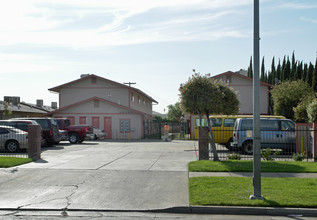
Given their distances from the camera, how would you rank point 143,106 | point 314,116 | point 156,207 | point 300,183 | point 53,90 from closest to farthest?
point 156,207 → point 300,183 → point 314,116 → point 53,90 → point 143,106

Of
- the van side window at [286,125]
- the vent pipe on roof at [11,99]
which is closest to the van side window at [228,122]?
the van side window at [286,125]

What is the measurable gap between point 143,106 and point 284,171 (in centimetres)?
3846

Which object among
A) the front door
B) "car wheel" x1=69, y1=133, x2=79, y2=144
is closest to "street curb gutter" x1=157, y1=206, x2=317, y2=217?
"car wheel" x1=69, y1=133, x2=79, y2=144

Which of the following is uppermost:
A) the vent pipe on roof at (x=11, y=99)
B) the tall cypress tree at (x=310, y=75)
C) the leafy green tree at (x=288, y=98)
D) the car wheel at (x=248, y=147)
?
the tall cypress tree at (x=310, y=75)

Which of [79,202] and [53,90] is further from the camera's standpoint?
[53,90]

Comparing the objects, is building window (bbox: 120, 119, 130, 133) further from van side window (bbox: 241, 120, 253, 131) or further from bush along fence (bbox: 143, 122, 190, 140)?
van side window (bbox: 241, 120, 253, 131)

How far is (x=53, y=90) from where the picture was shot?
42.5 m

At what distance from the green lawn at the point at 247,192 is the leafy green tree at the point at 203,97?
4.76 meters

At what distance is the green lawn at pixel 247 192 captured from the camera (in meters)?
7.77

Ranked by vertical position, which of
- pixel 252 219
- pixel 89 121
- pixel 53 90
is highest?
pixel 53 90

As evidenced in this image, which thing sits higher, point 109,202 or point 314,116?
point 314,116

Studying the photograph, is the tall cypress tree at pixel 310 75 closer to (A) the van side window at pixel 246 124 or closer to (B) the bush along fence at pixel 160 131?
(B) the bush along fence at pixel 160 131

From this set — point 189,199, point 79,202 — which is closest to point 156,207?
point 189,199

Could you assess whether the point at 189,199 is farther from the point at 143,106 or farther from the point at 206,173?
the point at 143,106
